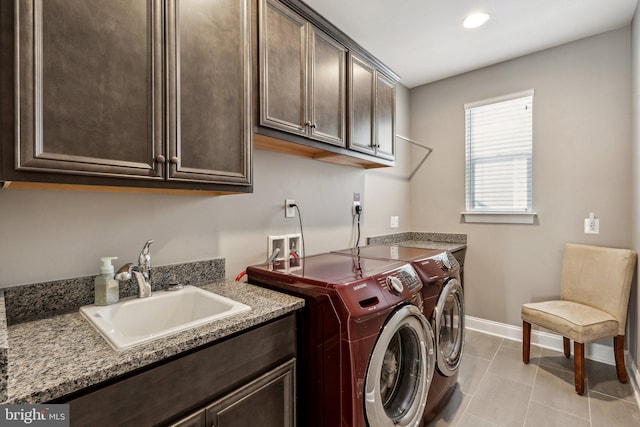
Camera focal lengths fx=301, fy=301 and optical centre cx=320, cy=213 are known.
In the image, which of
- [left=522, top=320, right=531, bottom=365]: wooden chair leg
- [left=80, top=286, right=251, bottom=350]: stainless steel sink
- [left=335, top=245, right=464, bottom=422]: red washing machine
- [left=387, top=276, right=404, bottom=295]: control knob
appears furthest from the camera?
[left=522, top=320, right=531, bottom=365]: wooden chair leg

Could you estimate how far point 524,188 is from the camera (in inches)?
109

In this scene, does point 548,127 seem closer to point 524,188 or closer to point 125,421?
point 524,188

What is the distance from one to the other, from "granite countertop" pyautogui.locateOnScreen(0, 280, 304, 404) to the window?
8.44 feet

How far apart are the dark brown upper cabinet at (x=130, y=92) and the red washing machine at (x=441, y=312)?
3.75 feet

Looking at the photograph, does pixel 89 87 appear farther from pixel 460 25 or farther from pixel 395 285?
pixel 460 25

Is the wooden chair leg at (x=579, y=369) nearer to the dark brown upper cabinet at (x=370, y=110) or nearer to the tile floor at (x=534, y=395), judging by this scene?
the tile floor at (x=534, y=395)

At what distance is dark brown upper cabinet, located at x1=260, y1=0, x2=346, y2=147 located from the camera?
1.48 meters

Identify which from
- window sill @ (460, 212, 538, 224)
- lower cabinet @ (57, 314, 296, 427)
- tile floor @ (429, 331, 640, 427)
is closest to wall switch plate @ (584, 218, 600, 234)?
window sill @ (460, 212, 538, 224)

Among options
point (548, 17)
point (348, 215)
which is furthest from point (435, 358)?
point (548, 17)

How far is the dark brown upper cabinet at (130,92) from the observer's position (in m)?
0.84

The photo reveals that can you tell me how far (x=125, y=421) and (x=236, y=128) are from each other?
108 cm

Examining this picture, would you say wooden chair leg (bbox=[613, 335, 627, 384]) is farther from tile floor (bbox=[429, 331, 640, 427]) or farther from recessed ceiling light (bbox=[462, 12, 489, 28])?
recessed ceiling light (bbox=[462, 12, 489, 28])

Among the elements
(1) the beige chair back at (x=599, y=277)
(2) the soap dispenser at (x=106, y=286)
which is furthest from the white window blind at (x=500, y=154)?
(2) the soap dispenser at (x=106, y=286)

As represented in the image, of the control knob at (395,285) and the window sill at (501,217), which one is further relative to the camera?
the window sill at (501,217)
